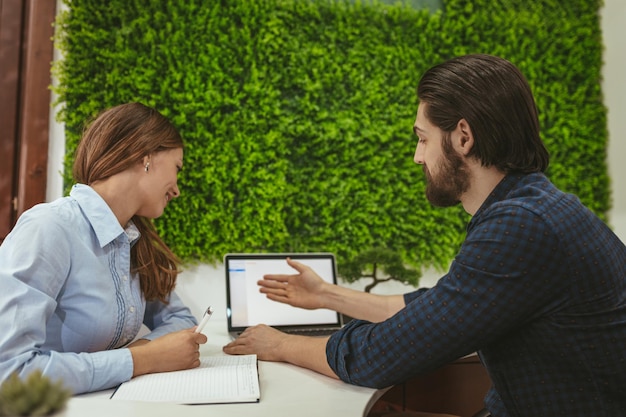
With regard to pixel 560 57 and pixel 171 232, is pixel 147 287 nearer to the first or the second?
pixel 171 232

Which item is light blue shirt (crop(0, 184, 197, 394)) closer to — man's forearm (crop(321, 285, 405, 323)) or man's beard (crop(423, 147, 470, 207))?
man's forearm (crop(321, 285, 405, 323))

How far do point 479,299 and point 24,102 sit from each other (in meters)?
1.93

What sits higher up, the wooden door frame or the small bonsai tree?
the wooden door frame

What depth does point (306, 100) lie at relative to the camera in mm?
2410

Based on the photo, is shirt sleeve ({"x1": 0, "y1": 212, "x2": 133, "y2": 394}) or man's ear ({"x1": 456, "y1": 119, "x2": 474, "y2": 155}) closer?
shirt sleeve ({"x1": 0, "y1": 212, "x2": 133, "y2": 394})

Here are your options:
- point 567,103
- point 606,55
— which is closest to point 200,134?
point 567,103

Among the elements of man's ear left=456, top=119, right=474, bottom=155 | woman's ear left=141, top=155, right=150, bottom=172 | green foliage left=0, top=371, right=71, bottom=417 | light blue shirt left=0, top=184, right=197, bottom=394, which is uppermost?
man's ear left=456, top=119, right=474, bottom=155

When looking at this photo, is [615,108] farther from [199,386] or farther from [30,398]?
[30,398]

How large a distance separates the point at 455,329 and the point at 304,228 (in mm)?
1393

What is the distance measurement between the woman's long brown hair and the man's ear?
79cm

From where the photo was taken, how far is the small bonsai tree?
2320 millimetres

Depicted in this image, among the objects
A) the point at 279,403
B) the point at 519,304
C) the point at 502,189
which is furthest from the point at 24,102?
the point at 519,304

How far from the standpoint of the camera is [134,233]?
1564 mm

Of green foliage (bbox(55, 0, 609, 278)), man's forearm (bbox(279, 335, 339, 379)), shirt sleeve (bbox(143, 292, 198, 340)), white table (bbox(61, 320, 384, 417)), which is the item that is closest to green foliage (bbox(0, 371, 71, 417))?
white table (bbox(61, 320, 384, 417))
